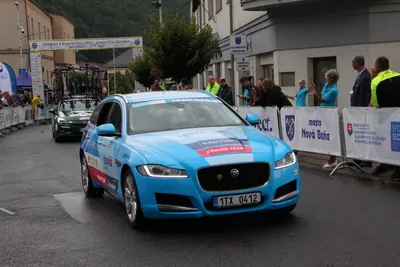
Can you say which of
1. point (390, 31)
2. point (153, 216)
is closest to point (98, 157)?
point (153, 216)

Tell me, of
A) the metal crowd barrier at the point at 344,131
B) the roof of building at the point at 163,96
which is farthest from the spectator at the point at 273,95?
the roof of building at the point at 163,96

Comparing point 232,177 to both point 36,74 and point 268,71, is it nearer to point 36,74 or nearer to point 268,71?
point 268,71

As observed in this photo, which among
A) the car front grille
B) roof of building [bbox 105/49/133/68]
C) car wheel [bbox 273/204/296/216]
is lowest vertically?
car wheel [bbox 273/204/296/216]

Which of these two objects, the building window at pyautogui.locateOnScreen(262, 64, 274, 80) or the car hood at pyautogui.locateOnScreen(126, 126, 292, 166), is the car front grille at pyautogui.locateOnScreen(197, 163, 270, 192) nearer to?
the car hood at pyautogui.locateOnScreen(126, 126, 292, 166)

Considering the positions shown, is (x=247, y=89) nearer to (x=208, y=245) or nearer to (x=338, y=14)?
(x=338, y=14)

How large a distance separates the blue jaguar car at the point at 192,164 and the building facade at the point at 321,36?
10790mm

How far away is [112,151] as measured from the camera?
733cm

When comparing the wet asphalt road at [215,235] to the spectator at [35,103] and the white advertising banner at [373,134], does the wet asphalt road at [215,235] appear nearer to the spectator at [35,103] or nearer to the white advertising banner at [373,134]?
the white advertising banner at [373,134]

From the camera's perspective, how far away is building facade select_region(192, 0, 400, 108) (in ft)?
56.0

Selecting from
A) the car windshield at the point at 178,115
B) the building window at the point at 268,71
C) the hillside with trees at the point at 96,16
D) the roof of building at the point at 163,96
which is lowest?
the car windshield at the point at 178,115

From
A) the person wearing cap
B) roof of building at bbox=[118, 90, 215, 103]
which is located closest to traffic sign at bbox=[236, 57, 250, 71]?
the person wearing cap

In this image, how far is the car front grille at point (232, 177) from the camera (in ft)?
19.8

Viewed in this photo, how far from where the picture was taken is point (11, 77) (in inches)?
1396

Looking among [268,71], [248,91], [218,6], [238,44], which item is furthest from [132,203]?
[218,6]
